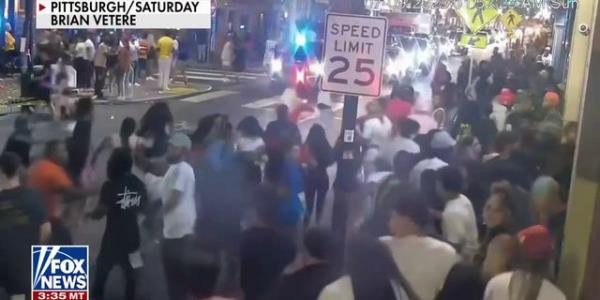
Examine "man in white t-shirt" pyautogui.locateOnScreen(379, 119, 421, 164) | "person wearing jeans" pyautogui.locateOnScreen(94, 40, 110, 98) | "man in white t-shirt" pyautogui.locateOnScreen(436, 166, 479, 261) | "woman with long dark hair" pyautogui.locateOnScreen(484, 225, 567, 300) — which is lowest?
"woman with long dark hair" pyautogui.locateOnScreen(484, 225, 567, 300)

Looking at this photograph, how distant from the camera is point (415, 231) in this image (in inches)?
142

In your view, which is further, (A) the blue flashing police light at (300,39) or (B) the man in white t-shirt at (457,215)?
(B) the man in white t-shirt at (457,215)

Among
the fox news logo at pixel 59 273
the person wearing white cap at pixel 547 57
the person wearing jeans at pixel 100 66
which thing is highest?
the person wearing white cap at pixel 547 57

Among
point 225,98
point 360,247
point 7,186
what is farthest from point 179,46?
point 360,247

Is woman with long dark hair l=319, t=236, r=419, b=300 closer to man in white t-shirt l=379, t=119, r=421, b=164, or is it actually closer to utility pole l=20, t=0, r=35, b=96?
man in white t-shirt l=379, t=119, r=421, b=164

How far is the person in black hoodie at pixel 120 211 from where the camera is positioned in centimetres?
359

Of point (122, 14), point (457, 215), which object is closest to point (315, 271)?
point (457, 215)

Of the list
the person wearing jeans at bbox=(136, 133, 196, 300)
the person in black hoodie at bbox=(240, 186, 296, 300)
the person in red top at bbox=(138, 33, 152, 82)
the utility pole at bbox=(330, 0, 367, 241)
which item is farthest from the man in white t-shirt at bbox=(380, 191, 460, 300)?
the person in red top at bbox=(138, 33, 152, 82)

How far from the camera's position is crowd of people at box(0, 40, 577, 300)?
3596 mm

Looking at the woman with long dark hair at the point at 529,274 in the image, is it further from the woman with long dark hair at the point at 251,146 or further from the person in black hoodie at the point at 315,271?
the woman with long dark hair at the point at 251,146

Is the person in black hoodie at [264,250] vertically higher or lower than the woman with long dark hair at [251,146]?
lower

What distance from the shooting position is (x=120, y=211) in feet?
11.9

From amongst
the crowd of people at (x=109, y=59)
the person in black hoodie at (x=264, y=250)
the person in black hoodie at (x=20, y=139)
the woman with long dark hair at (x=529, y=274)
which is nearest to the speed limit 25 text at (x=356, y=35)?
the crowd of people at (x=109, y=59)

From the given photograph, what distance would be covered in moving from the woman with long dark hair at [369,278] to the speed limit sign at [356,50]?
2.55 ft
